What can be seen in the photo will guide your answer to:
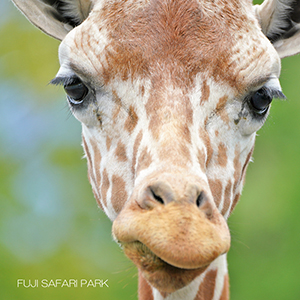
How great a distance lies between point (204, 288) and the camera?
3.97m

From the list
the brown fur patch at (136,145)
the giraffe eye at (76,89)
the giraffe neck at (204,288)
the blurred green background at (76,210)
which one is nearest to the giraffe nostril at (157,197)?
the brown fur patch at (136,145)

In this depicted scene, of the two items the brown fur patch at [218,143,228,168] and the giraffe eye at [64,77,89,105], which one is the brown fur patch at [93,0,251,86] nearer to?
the giraffe eye at [64,77,89,105]

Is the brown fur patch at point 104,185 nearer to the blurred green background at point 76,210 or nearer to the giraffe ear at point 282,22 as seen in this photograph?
the giraffe ear at point 282,22

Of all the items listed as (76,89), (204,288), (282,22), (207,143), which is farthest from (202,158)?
(282,22)

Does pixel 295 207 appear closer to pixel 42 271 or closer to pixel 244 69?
pixel 42 271

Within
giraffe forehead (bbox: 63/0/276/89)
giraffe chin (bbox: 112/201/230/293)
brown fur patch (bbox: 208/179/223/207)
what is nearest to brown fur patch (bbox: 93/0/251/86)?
giraffe forehead (bbox: 63/0/276/89)

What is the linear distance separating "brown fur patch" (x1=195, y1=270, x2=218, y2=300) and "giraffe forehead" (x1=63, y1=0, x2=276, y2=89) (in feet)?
5.79

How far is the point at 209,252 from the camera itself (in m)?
2.52

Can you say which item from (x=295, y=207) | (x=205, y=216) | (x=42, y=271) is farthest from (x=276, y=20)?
(x=42, y=271)

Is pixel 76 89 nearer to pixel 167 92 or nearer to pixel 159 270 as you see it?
pixel 167 92

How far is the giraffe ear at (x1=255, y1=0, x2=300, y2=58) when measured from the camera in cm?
424

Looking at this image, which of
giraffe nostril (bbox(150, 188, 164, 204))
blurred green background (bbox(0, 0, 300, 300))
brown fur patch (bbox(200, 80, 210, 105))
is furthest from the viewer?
blurred green background (bbox(0, 0, 300, 300))

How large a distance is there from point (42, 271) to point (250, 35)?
16467 mm

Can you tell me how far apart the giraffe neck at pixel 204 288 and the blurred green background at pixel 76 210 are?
10.7 meters
